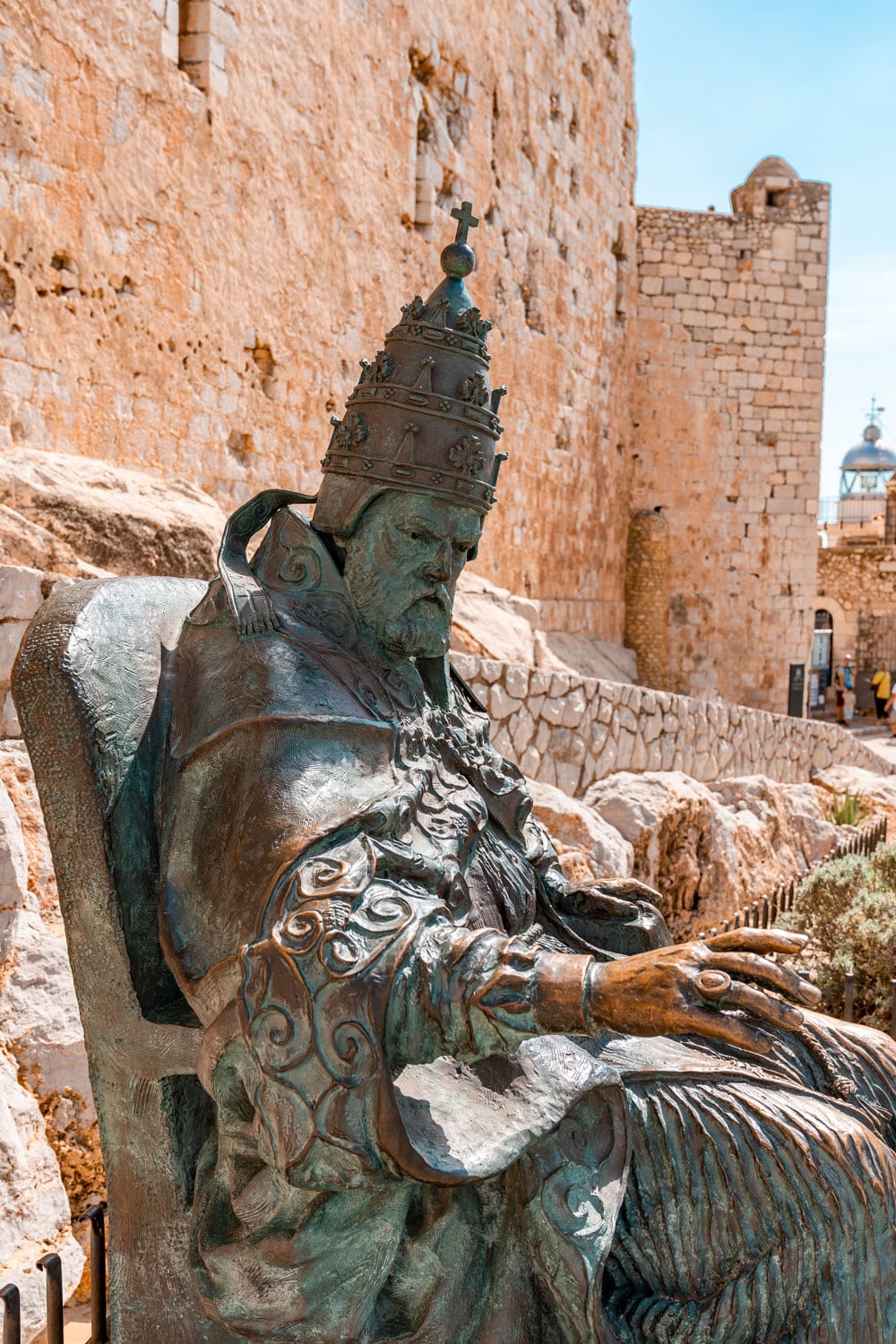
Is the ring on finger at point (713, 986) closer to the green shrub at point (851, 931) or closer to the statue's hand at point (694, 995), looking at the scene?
the statue's hand at point (694, 995)

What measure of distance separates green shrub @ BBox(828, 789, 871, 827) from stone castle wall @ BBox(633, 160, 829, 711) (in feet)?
17.3

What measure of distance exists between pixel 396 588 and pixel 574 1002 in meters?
0.78

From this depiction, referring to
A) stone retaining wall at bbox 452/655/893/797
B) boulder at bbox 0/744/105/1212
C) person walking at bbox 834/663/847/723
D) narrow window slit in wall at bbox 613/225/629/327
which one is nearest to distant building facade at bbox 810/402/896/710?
person walking at bbox 834/663/847/723

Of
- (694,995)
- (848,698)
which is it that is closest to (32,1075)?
(694,995)

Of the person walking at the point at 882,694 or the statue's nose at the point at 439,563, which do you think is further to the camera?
the person walking at the point at 882,694

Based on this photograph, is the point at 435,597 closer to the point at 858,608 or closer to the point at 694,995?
the point at 694,995

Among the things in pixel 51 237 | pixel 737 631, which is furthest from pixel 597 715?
pixel 737 631

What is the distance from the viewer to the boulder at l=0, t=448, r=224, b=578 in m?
4.52

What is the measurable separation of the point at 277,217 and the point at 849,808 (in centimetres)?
621

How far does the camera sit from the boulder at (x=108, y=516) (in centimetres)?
452

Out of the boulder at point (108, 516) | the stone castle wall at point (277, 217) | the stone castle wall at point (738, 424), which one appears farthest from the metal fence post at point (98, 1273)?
the stone castle wall at point (738, 424)

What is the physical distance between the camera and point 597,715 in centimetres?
736

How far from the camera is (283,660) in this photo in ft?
5.82

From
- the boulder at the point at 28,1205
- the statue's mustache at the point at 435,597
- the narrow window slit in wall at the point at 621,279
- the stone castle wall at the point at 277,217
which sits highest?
the narrow window slit in wall at the point at 621,279
